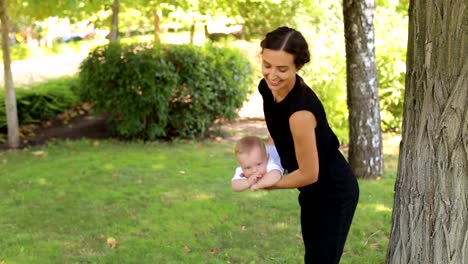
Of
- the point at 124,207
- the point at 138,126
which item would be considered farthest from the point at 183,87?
the point at 124,207

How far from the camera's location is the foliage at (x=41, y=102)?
11.7 meters

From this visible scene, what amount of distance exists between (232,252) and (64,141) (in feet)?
20.0

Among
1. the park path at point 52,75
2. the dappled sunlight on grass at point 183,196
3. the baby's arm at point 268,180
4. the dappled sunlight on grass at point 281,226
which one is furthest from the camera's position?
the park path at point 52,75

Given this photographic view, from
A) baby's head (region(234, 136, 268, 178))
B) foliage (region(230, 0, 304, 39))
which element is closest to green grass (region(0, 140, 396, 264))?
baby's head (region(234, 136, 268, 178))

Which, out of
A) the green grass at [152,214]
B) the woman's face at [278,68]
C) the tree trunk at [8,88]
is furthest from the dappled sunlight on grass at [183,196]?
the tree trunk at [8,88]

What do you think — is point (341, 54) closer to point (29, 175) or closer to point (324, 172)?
point (29, 175)

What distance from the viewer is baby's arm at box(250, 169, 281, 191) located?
117 inches

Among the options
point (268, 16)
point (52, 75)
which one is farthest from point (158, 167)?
point (268, 16)

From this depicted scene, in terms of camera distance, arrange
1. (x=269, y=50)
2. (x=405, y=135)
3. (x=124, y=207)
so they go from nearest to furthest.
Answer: (x=269, y=50)
(x=405, y=135)
(x=124, y=207)

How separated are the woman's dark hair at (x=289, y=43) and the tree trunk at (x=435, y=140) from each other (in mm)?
995

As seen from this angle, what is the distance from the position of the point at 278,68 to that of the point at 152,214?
3638 mm

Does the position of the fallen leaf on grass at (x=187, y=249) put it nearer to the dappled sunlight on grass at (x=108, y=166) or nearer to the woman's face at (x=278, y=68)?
the woman's face at (x=278, y=68)

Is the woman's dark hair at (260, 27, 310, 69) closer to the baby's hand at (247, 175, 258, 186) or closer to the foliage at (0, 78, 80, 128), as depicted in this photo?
the baby's hand at (247, 175, 258, 186)

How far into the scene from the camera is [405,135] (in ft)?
12.3
